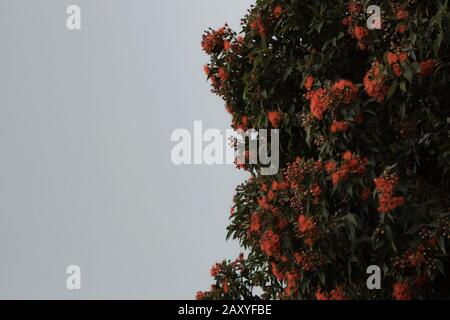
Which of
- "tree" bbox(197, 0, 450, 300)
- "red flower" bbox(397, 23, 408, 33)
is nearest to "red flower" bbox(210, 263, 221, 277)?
"tree" bbox(197, 0, 450, 300)

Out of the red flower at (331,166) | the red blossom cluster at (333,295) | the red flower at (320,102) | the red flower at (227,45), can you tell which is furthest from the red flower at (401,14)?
the red blossom cluster at (333,295)

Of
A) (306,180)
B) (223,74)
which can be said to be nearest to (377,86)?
(306,180)

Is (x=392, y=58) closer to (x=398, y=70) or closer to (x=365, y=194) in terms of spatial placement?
(x=398, y=70)

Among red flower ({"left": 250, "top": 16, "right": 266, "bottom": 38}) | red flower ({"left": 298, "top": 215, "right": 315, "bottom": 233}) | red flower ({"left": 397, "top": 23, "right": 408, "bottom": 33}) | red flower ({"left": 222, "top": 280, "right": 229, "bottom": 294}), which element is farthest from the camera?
red flower ({"left": 222, "top": 280, "right": 229, "bottom": 294})

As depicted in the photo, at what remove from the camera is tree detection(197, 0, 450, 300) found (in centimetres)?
485

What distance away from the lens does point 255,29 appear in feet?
20.2

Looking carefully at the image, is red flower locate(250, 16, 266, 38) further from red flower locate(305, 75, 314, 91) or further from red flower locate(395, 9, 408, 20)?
red flower locate(395, 9, 408, 20)

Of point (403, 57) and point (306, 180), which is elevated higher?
point (403, 57)

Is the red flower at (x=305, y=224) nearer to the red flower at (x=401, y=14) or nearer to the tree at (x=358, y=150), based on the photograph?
the tree at (x=358, y=150)

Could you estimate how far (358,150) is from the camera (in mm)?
5090
